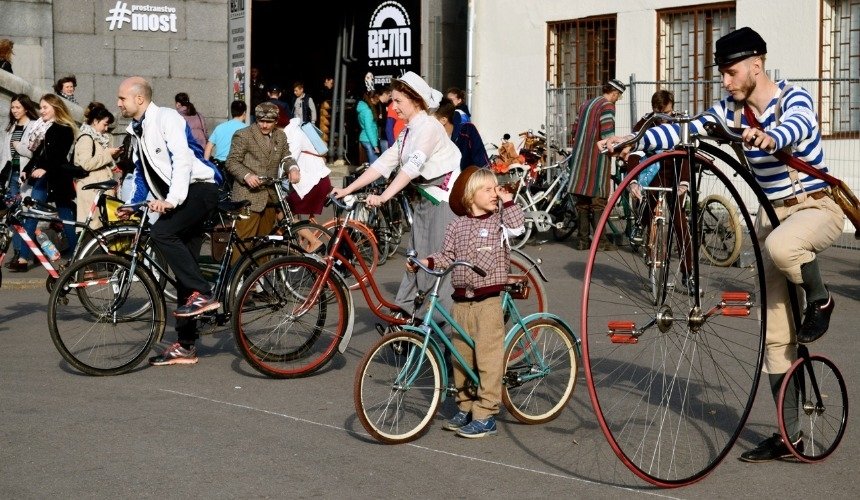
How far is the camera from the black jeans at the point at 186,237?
8992mm

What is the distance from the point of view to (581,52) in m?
20.6

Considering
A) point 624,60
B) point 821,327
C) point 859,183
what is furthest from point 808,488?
point 624,60

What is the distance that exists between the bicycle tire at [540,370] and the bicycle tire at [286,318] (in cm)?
150

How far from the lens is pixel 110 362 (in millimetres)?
8961

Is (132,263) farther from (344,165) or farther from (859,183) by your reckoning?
(344,165)

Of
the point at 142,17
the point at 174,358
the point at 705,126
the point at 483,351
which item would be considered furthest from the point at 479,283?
the point at 142,17

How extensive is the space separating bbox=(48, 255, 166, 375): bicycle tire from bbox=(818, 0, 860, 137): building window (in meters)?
10.5

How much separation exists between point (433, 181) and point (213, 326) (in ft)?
6.19

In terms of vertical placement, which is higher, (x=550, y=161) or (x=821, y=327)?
(x=550, y=161)

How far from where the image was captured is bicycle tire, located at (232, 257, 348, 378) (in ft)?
27.9

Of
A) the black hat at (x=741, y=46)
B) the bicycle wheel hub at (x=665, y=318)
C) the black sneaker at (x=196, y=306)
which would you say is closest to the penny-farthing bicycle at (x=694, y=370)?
the bicycle wheel hub at (x=665, y=318)

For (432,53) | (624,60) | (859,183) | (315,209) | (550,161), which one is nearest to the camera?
(315,209)

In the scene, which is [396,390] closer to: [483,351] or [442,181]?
[483,351]

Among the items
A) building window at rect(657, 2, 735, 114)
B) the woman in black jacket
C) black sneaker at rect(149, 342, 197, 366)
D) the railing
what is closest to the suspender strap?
black sneaker at rect(149, 342, 197, 366)
